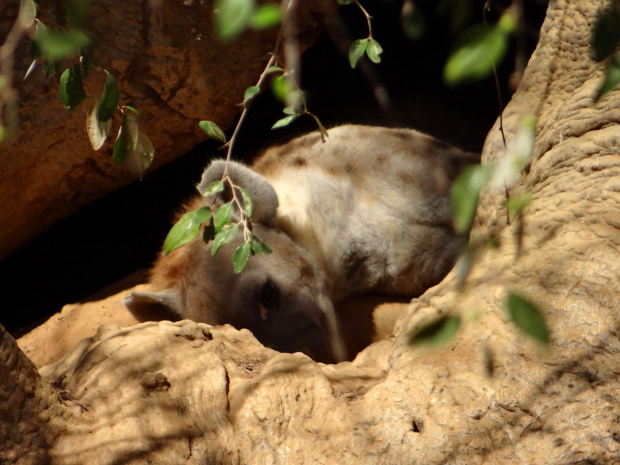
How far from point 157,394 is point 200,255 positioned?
1.66m

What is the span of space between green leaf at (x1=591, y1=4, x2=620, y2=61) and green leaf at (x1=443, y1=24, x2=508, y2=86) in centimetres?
14

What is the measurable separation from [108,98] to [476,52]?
3.67 feet

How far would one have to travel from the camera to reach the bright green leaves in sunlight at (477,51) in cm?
81

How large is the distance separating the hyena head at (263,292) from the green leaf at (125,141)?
4.14 ft

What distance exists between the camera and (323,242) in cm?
363

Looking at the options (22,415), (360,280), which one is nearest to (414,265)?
(360,280)

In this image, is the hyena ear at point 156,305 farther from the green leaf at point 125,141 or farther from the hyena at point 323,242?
the green leaf at point 125,141

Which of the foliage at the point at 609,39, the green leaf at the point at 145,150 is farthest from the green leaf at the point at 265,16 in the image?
the green leaf at the point at 145,150

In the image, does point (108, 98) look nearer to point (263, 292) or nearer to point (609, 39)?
point (609, 39)

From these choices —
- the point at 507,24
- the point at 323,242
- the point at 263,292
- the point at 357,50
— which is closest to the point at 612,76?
the point at 507,24

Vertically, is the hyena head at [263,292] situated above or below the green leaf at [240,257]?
below

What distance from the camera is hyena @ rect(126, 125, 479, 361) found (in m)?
3.36

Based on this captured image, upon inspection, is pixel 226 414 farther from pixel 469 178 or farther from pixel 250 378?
pixel 469 178

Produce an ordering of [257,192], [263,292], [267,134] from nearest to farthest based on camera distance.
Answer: [263,292] → [257,192] → [267,134]
